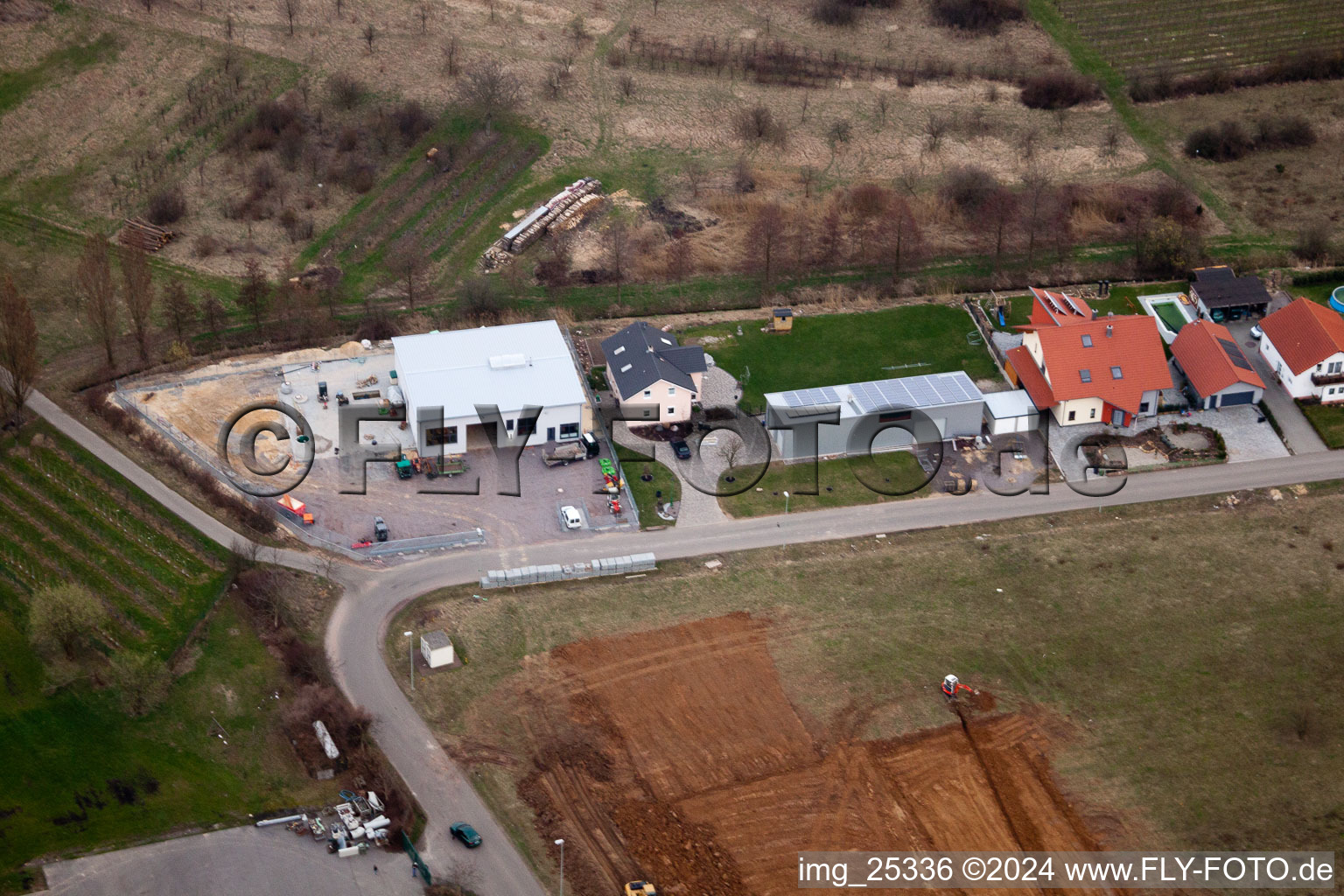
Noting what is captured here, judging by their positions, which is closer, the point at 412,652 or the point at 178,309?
the point at 412,652

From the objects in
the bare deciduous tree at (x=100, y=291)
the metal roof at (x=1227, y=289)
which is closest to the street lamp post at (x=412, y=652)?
the bare deciduous tree at (x=100, y=291)

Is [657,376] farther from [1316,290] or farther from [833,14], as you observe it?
[833,14]

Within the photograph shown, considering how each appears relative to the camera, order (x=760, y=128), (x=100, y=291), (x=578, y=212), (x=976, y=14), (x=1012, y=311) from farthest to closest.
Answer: (x=976, y=14) < (x=760, y=128) < (x=578, y=212) < (x=1012, y=311) < (x=100, y=291)

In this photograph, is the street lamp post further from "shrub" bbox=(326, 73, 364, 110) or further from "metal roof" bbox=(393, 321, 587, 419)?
"shrub" bbox=(326, 73, 364, 110)

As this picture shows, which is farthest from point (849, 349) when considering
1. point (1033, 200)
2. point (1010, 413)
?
point (1033, 200)

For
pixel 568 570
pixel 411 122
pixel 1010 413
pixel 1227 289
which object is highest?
pixel 411 122

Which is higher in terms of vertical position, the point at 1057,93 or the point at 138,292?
the point at 1057,93

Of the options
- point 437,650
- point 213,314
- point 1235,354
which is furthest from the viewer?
point 213,314
